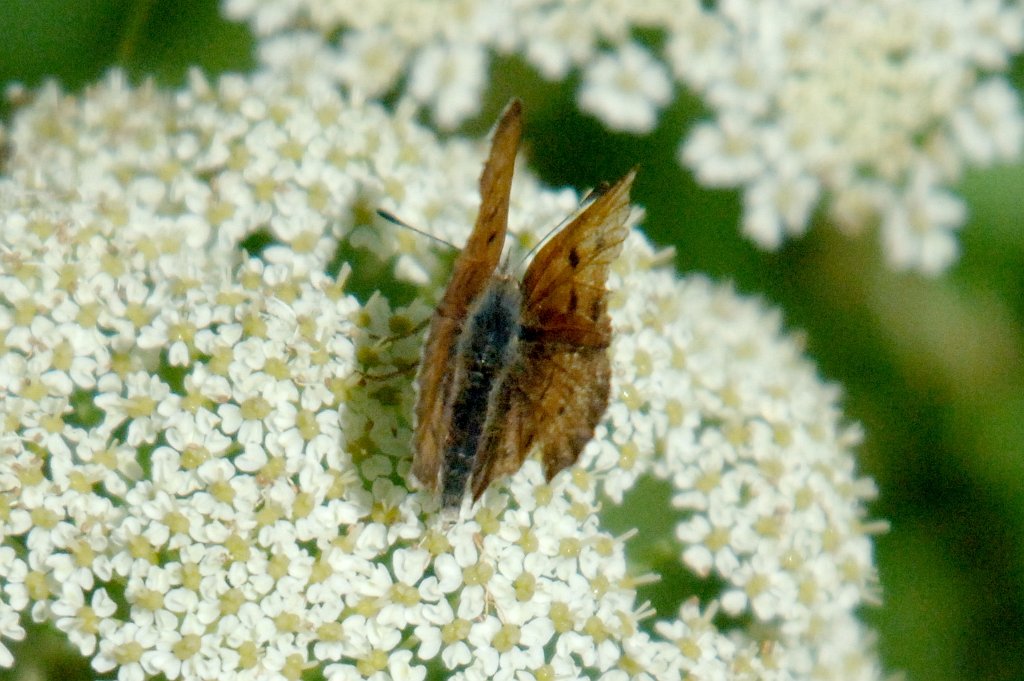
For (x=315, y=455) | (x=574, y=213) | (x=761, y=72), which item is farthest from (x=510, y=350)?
(x=761, y=72)

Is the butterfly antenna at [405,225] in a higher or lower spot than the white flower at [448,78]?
lower

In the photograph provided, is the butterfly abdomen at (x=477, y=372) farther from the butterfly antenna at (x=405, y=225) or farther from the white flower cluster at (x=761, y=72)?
the white flower cluster at (x=761, y=72)

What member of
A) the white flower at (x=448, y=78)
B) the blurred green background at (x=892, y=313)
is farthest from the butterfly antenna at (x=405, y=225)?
the blurred green background at (x=892, y=313)

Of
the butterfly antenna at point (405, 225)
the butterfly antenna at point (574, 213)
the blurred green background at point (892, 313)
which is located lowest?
the butterfly antenna at point (405, 225)

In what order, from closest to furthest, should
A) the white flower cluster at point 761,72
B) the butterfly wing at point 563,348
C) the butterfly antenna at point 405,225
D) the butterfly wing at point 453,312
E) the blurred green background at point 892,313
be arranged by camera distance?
1. the butterfly wing at point 453,312
2. the butterfly wing at point 563,348
3. the butterfly antenna at point 405,225
4. the white flower cluster at point 761,72
5. the blurred green background at point 892,313

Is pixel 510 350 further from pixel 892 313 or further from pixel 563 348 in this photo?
pixel 892 313

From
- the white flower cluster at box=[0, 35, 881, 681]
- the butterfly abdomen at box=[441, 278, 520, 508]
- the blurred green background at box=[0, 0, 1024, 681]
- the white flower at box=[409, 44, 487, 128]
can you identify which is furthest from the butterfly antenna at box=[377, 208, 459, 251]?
the blurred green background at box=[0, 0, 1024, 681]

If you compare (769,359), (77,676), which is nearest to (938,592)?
(769,359)
